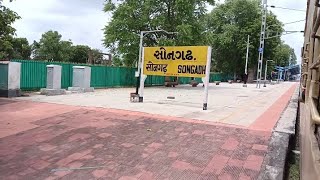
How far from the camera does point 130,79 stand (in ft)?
92.7

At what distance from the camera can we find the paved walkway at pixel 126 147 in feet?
19.3

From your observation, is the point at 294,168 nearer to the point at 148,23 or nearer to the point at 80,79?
the point at 80,79

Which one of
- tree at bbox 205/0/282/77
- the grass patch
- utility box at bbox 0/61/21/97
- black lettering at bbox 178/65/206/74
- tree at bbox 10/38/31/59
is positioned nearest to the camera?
the grass patch

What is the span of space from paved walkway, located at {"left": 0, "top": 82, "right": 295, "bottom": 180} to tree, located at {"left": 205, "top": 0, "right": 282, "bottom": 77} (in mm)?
44666

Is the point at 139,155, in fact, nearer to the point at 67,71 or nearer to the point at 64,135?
the point at 64,135

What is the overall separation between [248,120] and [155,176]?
5367 mm

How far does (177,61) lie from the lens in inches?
531

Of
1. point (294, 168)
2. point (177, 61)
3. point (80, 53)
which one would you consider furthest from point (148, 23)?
point (80, 53)

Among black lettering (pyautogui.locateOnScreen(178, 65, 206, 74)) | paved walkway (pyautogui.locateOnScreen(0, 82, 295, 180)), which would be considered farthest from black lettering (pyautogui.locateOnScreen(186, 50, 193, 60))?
paved walkway (pyautogui.locateOnScreen(0, 82, 295, 180))

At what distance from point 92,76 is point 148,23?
7788 millimetres

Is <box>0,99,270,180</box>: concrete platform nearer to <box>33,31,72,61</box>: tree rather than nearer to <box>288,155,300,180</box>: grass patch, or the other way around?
<box>288,155,300,180</box>: grass patch

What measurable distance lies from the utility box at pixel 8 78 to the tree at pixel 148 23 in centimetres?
1314

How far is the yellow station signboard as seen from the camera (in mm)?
12820

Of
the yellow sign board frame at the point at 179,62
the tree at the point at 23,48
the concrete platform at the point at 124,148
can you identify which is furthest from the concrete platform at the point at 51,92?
the tree at the point at 23,48
